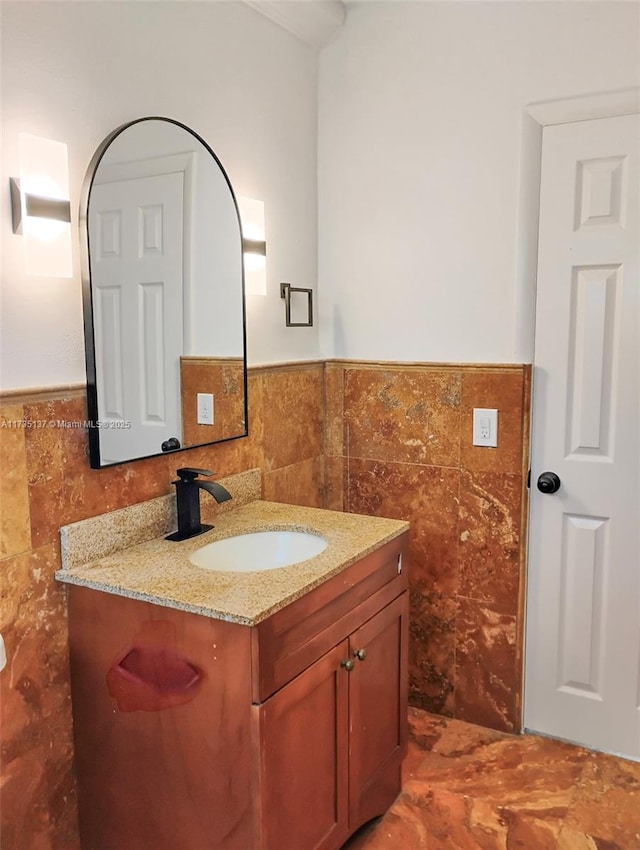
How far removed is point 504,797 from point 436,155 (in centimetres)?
212

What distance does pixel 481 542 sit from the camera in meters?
2.54

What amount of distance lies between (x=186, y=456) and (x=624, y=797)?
172 centimetres

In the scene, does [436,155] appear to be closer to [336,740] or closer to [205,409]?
[205,409]

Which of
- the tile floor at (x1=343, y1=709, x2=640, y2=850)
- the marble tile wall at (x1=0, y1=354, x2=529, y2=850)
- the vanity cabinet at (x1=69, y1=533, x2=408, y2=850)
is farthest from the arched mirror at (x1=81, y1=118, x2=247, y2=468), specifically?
the tile floor at (x1=343, y1=709, x2=640, y2=850)

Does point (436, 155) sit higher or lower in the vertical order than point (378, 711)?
higher

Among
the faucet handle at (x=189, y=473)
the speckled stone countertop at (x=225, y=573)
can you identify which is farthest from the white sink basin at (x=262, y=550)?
the faucet handle at (x=189, y=473)

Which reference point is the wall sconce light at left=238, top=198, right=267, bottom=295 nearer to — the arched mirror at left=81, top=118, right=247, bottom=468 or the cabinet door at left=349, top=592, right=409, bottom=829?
the arched mirror at left=81, top=118, right=247, bottom=468

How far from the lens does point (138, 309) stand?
1.90m

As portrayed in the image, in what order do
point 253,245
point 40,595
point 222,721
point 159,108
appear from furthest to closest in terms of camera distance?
point 253,245 → point 159,108 → point 40,595 → point 222,721

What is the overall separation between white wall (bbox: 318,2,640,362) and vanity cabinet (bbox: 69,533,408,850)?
0.98 m

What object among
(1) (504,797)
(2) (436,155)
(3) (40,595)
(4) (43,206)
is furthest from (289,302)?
(1) (504,797)

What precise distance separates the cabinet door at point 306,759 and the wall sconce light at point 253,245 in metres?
1.21

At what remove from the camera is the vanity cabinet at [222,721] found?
1.58 metres

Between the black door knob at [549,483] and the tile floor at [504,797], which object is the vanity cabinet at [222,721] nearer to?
the tile floor at [504,797]
